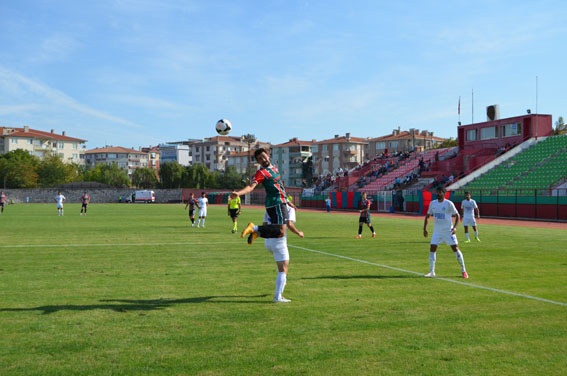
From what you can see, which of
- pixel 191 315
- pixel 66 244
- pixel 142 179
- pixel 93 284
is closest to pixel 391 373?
pixel 191 315

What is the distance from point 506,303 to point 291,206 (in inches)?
145

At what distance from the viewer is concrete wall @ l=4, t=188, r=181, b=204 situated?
90062mm

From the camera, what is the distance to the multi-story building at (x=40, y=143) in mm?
126031

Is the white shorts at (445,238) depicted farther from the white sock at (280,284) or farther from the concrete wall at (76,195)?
the concrete wall at (76,195)

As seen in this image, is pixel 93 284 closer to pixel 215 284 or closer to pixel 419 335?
pixel 215 284

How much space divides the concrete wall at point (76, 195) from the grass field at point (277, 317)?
8577 cm

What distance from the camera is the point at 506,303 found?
25.8ft

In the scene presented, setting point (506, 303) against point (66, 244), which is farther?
point (66, 244)

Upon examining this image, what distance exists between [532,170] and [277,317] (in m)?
41.0

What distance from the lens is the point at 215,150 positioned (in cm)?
15238

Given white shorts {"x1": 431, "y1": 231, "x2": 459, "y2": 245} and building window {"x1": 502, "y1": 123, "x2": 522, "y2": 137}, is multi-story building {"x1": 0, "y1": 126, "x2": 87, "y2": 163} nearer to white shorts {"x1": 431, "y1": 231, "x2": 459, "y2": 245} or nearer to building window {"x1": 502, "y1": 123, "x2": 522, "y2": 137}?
building window {"x1": 502, "y1": 123, "x2": 522, "y2": 137}

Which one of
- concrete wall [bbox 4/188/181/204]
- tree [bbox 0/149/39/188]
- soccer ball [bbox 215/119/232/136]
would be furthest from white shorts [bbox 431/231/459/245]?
tree [bbox 0/149/39/188]

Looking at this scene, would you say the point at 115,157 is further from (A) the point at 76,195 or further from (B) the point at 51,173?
(A) the point at 76,195

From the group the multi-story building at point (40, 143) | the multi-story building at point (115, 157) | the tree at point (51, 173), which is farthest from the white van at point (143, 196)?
the multi-story building at point (115, 157)
